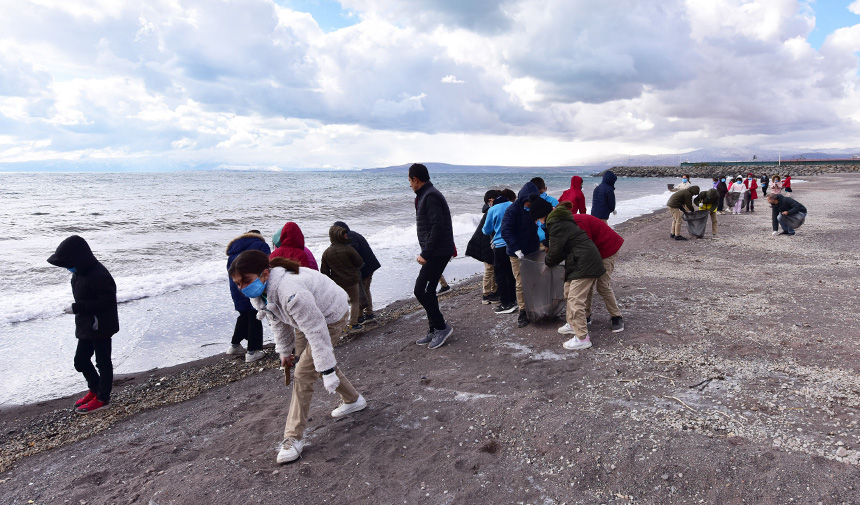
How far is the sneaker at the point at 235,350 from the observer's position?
20.9ft

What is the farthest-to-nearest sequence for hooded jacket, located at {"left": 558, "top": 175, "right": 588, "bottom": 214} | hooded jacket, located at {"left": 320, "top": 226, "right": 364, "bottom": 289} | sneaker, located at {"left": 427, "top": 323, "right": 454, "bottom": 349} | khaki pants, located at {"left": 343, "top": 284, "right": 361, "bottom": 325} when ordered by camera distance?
hooded jacket, located at {"left": 558, "top": 175, "right": 588, "bottom": 214} → khaki pants, located at {"left": 343, "top": 284, "right": 361, "bottom": 325} → hooded jacket, located at {"left": 320, "top": 226, "right": 364, "bottom": 289} → sneaker, located at {"left": 427, "top": 323, "right": 454, "bottom": 349}

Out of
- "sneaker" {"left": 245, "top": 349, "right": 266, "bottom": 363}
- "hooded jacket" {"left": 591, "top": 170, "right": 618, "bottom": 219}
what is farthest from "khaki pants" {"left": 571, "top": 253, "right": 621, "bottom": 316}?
"hooded jacket" {"left": 591, "top": 170, "right": 618, "bottom": 219}

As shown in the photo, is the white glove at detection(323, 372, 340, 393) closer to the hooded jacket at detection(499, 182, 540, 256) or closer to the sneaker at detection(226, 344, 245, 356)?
the hooded jacket at detection(499, 182, 540, 256)

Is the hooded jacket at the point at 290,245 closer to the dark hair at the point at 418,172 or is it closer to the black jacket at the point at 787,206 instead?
the dark hair at the point at 418,172

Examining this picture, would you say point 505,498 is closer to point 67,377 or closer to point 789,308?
point 789,308

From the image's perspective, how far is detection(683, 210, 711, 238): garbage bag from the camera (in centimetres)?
1251

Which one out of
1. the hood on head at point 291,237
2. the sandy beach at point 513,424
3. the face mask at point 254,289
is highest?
the hood on head at point 291,237

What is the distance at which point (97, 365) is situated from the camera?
502 centimetres

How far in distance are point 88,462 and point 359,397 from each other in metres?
2.23

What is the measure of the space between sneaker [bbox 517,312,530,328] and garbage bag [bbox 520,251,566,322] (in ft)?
0.18

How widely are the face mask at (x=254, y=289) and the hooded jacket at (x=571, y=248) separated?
127 inches

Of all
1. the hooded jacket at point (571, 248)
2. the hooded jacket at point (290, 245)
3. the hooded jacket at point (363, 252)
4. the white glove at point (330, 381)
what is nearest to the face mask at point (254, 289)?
the white glove at point (330, 381)

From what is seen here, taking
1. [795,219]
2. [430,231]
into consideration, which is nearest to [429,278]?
[430,231]

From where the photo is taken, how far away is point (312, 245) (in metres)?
16.2
